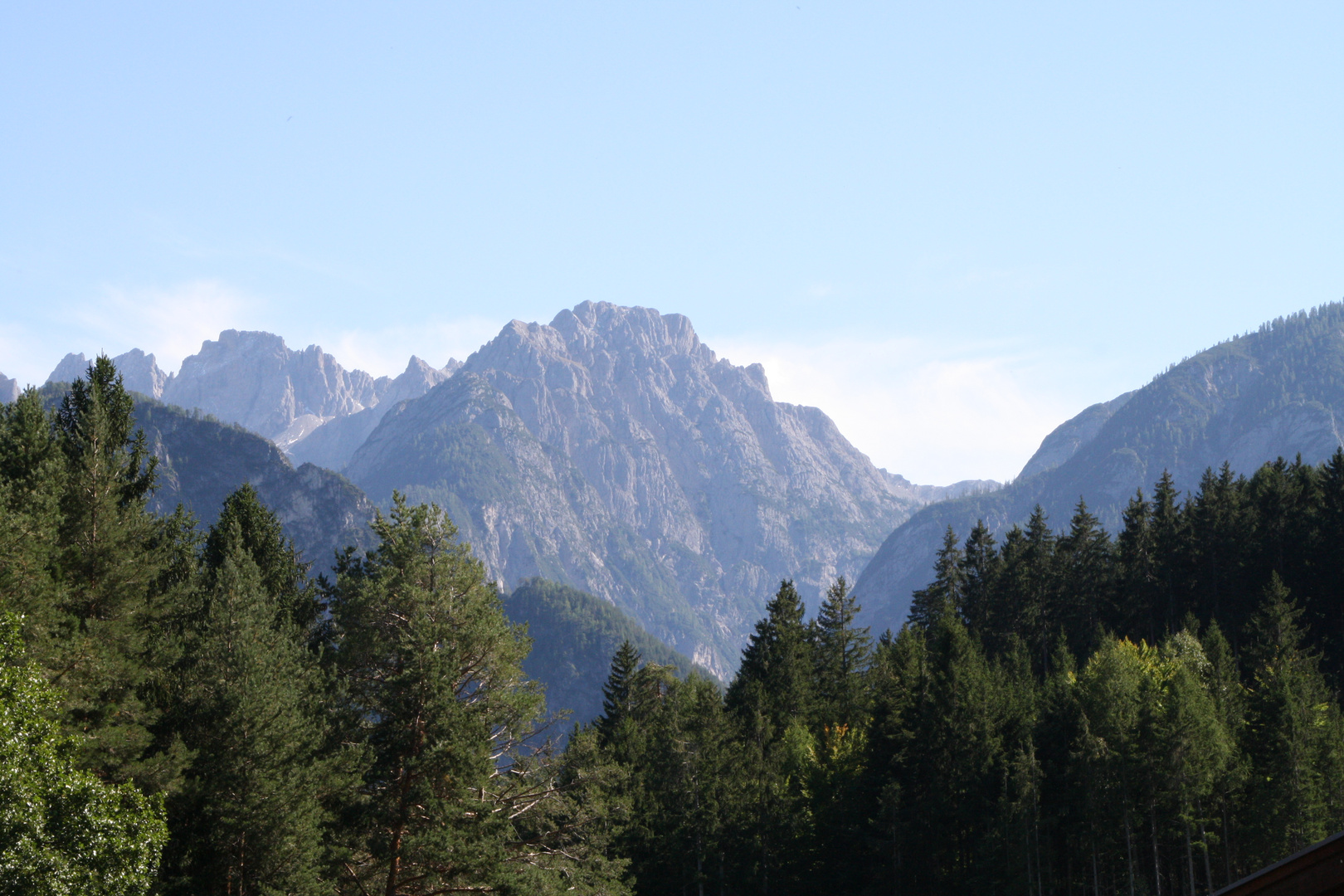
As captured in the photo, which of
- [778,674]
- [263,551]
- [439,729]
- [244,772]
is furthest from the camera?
[778,674]

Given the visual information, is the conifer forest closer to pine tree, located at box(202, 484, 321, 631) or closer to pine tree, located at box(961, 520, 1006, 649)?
pine tree, located at box(202, 484, 321, 631)

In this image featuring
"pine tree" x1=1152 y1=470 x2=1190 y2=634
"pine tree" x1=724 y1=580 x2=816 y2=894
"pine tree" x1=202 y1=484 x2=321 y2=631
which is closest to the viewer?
"pine tree" x1=202 y1=484 x2=321 y2=631

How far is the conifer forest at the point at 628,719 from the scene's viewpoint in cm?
3328

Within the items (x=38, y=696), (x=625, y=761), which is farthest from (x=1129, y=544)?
(x=38, y=696)

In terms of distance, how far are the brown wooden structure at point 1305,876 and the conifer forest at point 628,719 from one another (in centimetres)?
2608

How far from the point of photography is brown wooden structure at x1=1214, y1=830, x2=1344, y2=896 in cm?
766

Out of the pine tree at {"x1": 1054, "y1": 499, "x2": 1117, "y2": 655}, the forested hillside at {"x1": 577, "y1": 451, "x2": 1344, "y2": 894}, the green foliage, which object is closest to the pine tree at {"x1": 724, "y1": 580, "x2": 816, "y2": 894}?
the forested hillside at {"x1": 577, "y1": 451, "x2": 1344, "y2": 894}

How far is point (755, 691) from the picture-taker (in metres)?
78.1

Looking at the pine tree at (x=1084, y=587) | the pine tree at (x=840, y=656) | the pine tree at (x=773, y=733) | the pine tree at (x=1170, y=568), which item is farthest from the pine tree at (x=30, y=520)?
the pine tree at (x=1170, y=568)

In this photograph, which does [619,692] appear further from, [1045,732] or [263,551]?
[263,551]

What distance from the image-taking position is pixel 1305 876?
795cm

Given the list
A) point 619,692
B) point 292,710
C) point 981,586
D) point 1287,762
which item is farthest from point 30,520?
point 981,586

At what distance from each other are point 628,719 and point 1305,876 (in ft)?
240

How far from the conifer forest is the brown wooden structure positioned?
85.6 feet
